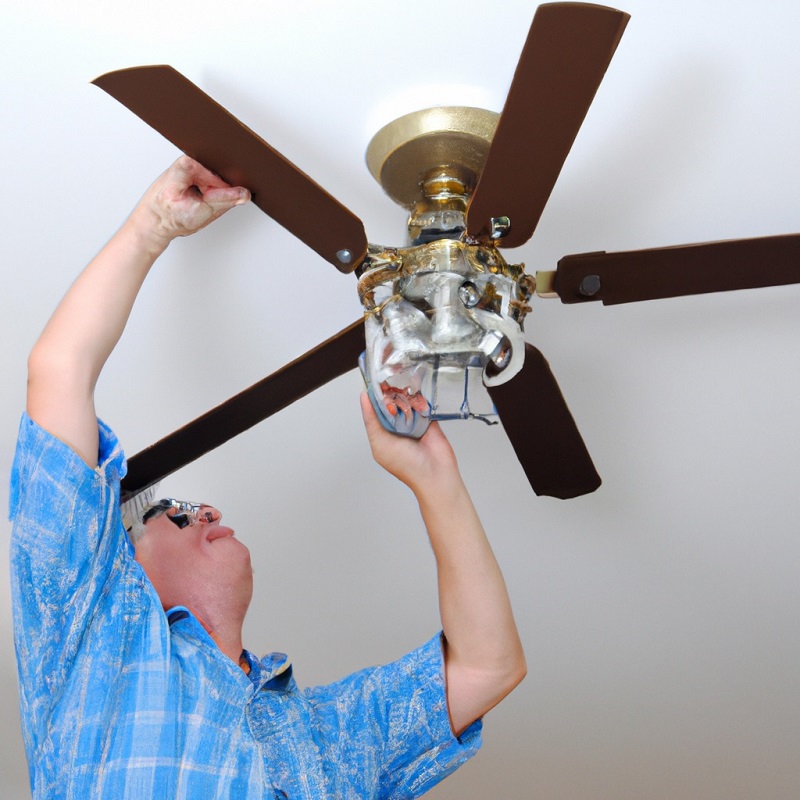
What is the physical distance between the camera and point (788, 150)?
1.42 m

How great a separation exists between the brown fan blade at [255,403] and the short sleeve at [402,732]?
46 cm

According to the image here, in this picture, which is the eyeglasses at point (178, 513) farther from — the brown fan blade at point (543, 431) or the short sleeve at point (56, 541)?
the brown fan blade at point (543, 431)

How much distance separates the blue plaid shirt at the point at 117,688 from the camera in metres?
1.24

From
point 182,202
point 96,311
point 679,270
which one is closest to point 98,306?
point 96,311

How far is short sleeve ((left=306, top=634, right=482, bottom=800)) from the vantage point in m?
1.53

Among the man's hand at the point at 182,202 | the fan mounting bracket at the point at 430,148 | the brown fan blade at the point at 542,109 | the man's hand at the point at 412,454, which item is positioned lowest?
the man's hand at the point at 412,454

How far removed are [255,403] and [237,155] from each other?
428mm

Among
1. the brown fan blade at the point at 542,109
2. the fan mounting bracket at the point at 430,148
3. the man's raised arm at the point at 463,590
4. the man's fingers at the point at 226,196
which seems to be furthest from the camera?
the man's raised arm at the point at 463,590

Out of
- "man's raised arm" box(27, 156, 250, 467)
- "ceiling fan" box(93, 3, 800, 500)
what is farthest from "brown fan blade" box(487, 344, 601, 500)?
"man's raised arm" box(27, 156, 250, 467)

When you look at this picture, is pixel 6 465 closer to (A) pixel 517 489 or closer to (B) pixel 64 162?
(B) pixel 64 162

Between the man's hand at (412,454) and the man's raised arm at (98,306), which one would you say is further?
the man's hand at (412,454)

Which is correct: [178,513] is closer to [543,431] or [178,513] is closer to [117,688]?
[117,688]

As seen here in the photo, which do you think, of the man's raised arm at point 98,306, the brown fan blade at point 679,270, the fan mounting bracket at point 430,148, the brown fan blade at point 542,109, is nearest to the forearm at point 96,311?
the man's raised arm at point 98,306

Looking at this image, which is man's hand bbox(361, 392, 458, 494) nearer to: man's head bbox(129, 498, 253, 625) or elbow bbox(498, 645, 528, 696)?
elbow bbox(498, 645, 528, 696)
